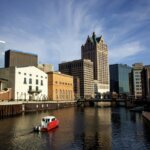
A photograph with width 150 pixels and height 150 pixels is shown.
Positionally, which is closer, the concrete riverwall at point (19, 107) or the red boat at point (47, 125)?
the red boat at point (47, 125)

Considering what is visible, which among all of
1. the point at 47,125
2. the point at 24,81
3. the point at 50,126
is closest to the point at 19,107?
the point at 24,81

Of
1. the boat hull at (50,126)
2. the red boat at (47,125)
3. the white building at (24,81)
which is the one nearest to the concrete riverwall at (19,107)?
the white building at (24,81)

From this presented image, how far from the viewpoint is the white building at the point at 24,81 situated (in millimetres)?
170500

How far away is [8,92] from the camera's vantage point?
156 meters

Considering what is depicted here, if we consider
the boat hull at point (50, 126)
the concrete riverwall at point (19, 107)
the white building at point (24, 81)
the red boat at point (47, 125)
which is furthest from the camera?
the white building at point (24, 81)

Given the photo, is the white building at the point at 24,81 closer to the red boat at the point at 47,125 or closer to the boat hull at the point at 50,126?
the boat hull at the point at 50,126

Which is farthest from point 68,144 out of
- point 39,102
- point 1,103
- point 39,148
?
point 39,102

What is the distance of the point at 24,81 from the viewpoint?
177750 millimetres

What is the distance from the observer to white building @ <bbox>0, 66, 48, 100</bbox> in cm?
17050

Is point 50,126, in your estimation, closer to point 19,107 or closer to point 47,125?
point 47,125

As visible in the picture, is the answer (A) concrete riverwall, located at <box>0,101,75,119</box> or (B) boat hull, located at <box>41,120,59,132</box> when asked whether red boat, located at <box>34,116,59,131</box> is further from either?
(A) concrete riverwall, located at <box>0,101,75,119</box>

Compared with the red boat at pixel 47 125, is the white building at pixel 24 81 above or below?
above

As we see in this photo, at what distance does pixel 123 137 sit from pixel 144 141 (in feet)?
21.4

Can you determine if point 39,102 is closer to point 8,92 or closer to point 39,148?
point 8,92
